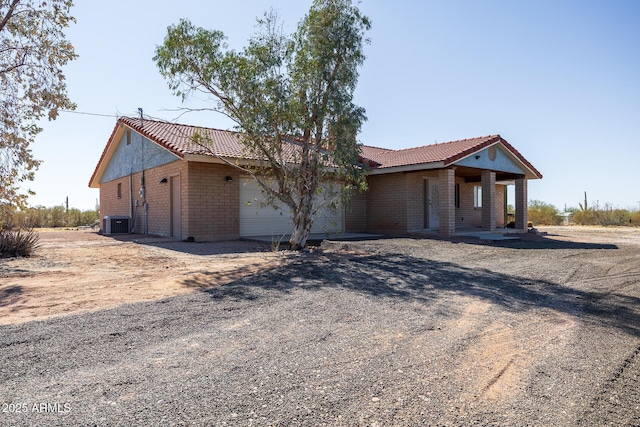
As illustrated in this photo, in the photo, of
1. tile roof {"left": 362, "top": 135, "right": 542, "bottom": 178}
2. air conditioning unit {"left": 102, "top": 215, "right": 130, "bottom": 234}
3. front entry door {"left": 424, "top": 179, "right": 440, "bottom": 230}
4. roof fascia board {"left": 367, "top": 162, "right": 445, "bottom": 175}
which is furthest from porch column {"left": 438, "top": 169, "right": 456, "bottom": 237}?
air conditioning unit {"left": 102, "top": 215, "right": 130, "bottom": 234}

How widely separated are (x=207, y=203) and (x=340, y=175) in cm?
539

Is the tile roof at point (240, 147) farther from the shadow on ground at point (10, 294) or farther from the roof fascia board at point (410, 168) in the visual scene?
the shadow on ground at point (10, 294)

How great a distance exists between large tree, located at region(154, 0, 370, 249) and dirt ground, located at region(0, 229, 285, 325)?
2.51m

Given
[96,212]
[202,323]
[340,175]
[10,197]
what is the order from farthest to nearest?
[96,212], [340,175], [10,197], [202,323]

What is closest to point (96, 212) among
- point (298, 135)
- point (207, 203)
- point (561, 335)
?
point (207, 203)

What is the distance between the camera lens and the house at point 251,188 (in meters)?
14.0

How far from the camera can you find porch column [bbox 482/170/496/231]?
1734cm

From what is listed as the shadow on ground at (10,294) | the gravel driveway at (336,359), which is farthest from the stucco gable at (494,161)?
the shadow on ground at (10,294)

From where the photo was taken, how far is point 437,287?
20.7 feet

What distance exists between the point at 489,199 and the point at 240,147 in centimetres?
1020

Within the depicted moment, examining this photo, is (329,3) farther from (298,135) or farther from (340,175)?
(340,175)

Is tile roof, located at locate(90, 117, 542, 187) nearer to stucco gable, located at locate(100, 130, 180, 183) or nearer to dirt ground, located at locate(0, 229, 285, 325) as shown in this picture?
stucco gable, located at locate(100, 130, 180, 183)

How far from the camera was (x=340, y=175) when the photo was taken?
10719 mm

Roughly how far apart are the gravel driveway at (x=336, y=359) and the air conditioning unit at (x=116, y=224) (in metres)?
13.9
